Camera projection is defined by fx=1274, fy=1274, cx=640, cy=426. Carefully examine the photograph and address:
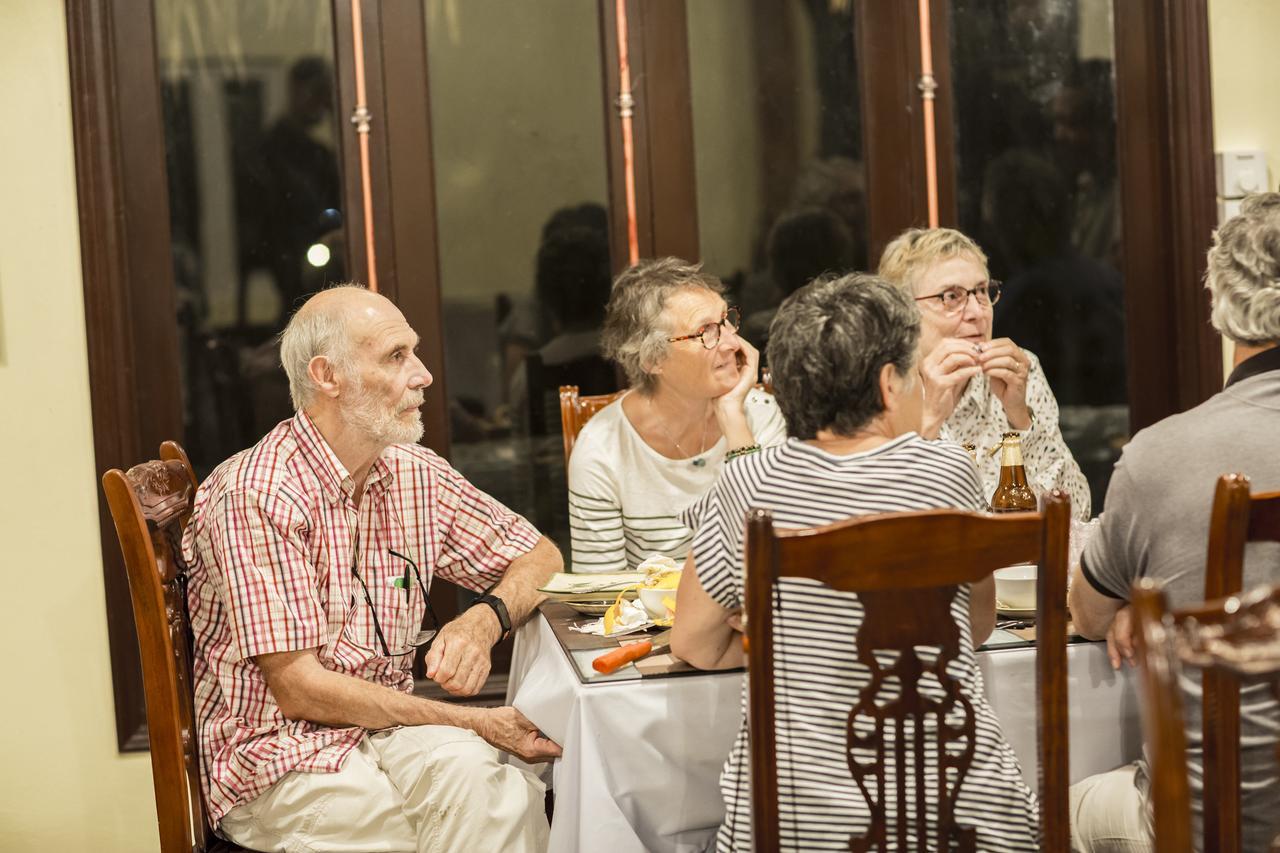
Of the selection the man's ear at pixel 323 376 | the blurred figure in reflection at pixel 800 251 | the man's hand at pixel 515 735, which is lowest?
the man's hand at pixel 515 735

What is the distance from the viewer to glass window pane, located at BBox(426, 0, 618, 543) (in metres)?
3.32

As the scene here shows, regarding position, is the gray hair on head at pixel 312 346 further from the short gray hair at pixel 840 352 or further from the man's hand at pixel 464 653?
the short gray hair at pixel 840 352

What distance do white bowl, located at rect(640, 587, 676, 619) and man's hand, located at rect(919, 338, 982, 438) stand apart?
0.86 m

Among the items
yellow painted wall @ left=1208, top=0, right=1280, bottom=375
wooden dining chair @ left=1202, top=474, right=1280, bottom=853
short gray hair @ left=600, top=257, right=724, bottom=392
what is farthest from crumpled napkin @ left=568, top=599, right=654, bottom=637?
yellow painted wall @ left=1208, top=0, right=1280, bottom=375

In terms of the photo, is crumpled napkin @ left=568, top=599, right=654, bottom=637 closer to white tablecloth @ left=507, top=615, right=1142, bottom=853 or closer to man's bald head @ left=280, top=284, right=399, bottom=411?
white tablecloth @ left=507, top=615, right=1142, bottom=853

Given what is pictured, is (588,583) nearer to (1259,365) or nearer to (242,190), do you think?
(1259,365)

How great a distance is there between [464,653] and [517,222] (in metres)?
1.49

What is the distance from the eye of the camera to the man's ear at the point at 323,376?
225 cm

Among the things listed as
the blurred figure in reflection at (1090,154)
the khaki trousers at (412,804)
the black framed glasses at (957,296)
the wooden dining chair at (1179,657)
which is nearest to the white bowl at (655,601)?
the khaki trousers at (412,804)

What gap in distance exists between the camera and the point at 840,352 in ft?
5.26

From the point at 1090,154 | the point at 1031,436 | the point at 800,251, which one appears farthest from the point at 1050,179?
the point at 1031,436

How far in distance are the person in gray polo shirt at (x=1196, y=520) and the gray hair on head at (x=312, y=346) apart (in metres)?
1.30

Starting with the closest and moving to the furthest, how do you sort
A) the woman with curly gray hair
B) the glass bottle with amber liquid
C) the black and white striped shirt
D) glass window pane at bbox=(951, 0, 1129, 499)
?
1. the black and white striped shirt
2. the glass bottle with amber liquid
3. the woman with curly gray hair
4. glass window pane at bbox=(951, 0, 1129, 499)

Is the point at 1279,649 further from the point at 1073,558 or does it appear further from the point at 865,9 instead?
the point at 865,9
